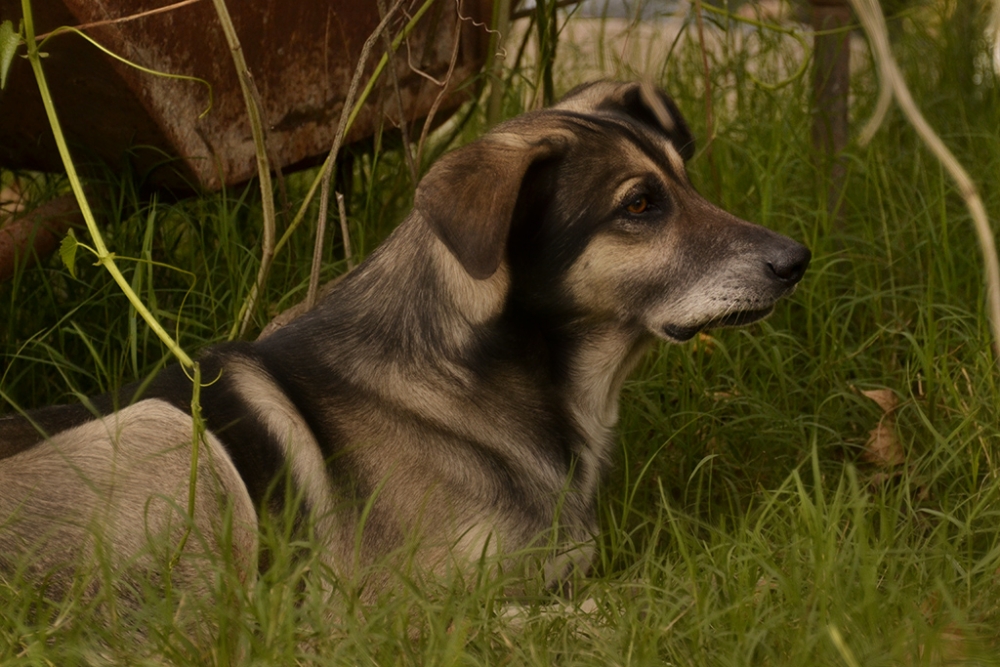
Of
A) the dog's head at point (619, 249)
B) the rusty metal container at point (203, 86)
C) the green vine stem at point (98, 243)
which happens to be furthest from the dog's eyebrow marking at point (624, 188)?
the green vine stem at point (98, 243)

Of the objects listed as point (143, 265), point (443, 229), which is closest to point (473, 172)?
point (443, 229)

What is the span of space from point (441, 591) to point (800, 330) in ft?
6.61

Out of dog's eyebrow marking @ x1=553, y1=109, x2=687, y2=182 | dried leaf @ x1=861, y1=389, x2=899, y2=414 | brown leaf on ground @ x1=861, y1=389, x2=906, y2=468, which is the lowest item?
brown leaf on ground @ x1=861, y1=389, x2=906, y2=468

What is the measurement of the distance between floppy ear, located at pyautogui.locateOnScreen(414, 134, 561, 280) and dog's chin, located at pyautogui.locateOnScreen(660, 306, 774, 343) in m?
0.53

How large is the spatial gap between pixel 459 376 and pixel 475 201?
481 mm

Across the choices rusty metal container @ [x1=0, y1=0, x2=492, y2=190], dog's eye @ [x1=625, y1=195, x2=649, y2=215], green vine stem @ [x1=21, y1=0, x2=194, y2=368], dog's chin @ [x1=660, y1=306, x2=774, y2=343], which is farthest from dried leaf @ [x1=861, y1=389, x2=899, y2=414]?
green vine stem @ [x1=21, y1=0, x2=194, y2=368]

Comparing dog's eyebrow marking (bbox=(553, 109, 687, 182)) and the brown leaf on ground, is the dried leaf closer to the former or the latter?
the brown leaf on ground

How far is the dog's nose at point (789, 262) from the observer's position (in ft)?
9.41

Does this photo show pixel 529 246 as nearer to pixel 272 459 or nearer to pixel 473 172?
pixel 473 172

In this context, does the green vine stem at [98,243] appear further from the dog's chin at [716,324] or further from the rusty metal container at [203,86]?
the dog's chin at [716,324]

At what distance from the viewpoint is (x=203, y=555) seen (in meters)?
2.43

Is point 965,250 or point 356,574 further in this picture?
point 965,250

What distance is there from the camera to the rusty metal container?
3.34 meters

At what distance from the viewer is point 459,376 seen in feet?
9.43
